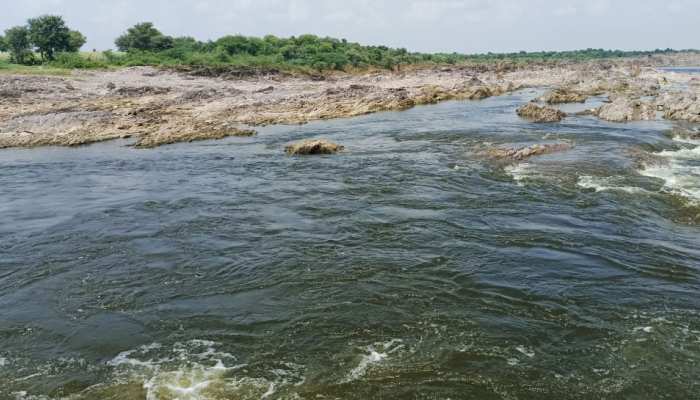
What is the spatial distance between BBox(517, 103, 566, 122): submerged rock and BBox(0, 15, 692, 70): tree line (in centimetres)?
4021

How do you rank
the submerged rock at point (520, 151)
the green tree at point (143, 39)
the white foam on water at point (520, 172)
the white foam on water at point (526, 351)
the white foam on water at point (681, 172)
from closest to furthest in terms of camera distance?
the white foam on water at point (526, 351)
the white foam on water at point (681, 172)
the white foam on water at point (520, 172)
the submerged rock at point (520, 151)
the green tree at point (143, 39)

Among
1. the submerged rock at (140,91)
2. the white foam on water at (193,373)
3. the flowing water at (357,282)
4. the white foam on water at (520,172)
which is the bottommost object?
the white foam on water at (193,373)

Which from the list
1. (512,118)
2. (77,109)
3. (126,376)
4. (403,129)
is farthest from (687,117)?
(77,109)

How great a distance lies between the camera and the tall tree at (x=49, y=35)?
5944cm

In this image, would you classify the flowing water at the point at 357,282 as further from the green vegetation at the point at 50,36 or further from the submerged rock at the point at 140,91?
the green vegetation at the point at 50,36

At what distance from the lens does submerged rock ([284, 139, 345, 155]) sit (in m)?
21.0

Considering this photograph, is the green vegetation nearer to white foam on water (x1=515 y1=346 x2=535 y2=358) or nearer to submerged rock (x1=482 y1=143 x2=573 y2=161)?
submerged rock (x1=482 y1=143 x2=573 y2=161)

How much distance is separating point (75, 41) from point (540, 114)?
59371 mm

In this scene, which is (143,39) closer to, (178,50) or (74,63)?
(178,50)

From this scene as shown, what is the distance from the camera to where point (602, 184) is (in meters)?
15.1

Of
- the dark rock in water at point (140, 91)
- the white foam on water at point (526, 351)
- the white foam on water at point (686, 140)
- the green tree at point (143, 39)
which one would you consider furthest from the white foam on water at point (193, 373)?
the green tree at point (143, 39)

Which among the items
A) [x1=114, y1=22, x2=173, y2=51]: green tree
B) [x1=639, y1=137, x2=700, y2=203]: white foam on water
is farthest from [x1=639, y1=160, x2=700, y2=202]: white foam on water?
[x1=114, y1=22, x2=173, y2=51]: green tree

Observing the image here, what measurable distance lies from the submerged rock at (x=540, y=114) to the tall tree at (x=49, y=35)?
5536cm

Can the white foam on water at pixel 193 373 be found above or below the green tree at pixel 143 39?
below
